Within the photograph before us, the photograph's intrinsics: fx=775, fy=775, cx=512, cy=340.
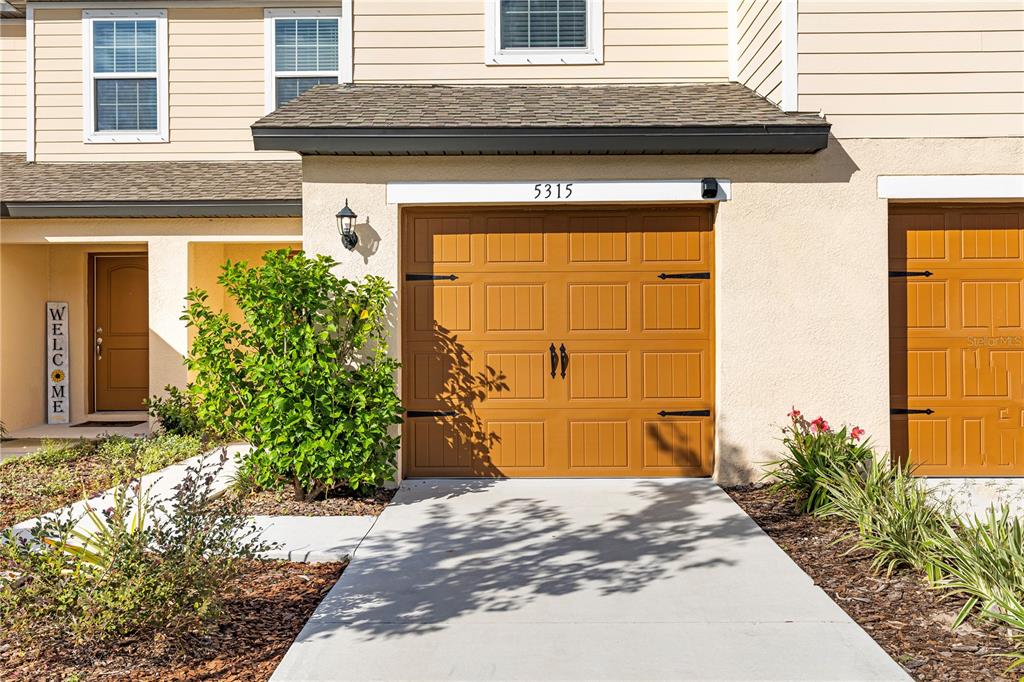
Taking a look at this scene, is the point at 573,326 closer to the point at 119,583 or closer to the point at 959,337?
the point at 959,337

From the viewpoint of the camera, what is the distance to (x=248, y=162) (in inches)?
420

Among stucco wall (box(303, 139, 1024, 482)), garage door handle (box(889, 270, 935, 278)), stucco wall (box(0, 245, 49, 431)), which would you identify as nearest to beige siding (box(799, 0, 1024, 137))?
stucco wall (box(303, 139, 1024, 482))

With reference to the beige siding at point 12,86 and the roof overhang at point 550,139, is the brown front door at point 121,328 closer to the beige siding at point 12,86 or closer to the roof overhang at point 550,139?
the beige siding at point 12,86

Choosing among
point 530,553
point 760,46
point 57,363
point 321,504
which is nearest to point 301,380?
point 321,504

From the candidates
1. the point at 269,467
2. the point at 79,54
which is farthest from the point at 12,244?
Result: the point at 269,467

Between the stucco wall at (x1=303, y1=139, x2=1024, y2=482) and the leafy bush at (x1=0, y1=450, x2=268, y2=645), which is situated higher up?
the stucco wall at (x1=303, y1=139, x2=1024, y2=482)

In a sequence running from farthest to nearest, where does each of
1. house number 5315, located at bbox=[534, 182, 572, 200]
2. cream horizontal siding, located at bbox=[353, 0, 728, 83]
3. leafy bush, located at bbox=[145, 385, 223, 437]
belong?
leafy bush, located at bbox=[145, 385, 223, 437], cream horizontal siding, located at bbox=[353, 0, 728, 83], house number 5315, located at bbox=[534, 182, 572, 200]

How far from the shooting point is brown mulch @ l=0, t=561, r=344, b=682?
3.52 m

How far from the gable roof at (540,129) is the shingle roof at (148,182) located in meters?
2.60

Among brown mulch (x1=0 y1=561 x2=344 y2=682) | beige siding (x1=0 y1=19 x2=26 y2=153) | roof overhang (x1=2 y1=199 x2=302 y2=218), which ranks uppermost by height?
beige siding (x1=0 y1=19 x2=26 y2=153)

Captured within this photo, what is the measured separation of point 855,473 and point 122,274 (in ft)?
34.7

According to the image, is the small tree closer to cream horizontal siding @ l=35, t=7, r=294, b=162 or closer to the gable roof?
the gable roof

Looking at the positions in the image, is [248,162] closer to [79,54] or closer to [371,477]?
[79,54]

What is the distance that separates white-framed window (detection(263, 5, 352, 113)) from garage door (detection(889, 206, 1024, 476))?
7650 millimetres
